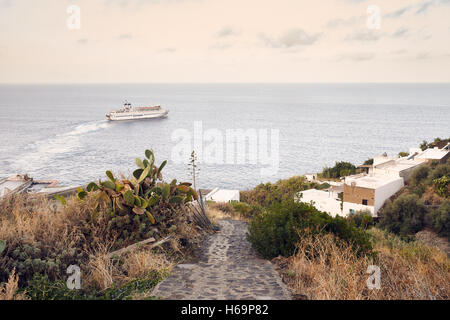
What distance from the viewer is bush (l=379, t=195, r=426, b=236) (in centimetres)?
2017

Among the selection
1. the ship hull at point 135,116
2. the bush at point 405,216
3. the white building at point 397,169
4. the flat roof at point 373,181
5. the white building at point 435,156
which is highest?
the ship hull at point 135,116

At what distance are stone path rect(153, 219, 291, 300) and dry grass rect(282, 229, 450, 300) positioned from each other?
1.21 ft

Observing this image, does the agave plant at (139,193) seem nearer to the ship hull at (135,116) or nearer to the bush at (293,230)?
the bush at (293,230)

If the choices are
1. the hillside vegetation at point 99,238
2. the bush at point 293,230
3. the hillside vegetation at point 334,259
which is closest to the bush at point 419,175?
the hillside vegetation at point 334,259

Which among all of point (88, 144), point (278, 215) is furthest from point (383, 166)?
point (88, 144)

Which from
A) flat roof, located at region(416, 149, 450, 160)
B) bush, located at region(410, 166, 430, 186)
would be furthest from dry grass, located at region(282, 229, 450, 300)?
flat roof, located at region(416, 149, 450, 160)

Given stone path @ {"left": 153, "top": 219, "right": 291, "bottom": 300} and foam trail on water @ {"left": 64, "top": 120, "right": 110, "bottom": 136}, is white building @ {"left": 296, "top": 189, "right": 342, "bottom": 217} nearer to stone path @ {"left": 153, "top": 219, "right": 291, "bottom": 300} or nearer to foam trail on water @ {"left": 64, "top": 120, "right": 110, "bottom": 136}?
stone path @ {"left": 153, "top": 219, "right": 291, "bottom": 300}

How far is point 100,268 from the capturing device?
550 cm

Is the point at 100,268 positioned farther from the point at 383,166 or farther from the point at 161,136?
the point at 161,136

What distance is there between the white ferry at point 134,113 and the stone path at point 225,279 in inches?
3510

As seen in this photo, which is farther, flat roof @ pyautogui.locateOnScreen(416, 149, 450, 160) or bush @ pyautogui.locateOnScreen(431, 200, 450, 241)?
flat roof @ pyautogui.locateOnScreen(416, 149, 450, 160)

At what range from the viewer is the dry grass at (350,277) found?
4.64 meters

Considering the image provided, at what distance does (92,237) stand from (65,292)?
197 cm

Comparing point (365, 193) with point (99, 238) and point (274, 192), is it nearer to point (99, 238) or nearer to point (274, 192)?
point (274, 192)
